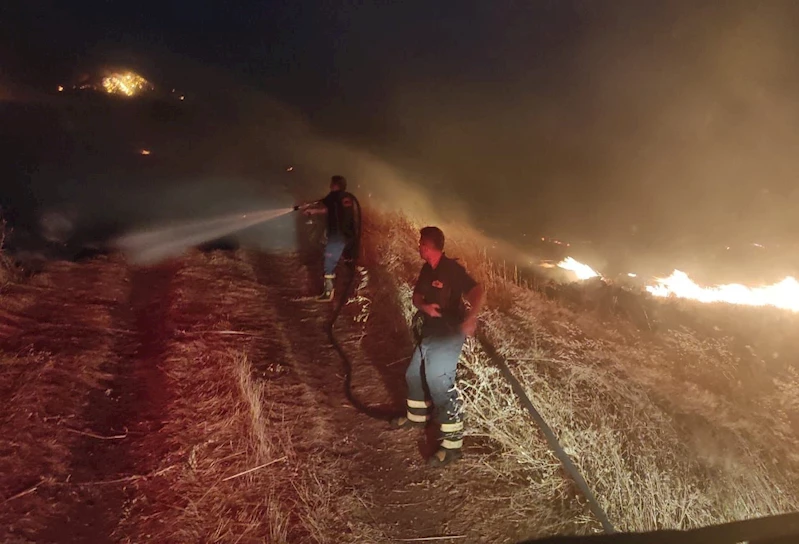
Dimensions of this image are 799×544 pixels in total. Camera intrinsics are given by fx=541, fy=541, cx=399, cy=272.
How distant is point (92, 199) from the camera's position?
1247 centimetres

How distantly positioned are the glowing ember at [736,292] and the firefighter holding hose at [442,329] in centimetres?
945

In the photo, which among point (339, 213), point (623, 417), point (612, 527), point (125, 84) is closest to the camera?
point (612, 527)

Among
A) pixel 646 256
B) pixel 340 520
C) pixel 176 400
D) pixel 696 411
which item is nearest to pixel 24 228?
pixel 176 400

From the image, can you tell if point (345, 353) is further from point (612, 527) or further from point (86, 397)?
point (612, 527)

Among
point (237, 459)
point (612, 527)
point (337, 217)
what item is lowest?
point (612, 527)

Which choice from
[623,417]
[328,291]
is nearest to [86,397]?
[328,291]

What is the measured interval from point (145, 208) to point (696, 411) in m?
11.7

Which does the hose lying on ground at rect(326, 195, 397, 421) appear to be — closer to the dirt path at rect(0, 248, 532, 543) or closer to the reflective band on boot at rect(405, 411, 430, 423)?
the dirt path at rect(0, 248, 532, 543)

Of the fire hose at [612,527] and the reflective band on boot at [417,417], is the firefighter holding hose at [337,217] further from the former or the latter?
the reflective band on boot at [417,417]

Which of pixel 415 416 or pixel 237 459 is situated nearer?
pixel 237 459

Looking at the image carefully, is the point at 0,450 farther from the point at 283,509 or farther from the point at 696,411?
the point at 696,411

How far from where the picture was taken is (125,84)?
25125 millimetres

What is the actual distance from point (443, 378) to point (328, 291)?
3.32 meters

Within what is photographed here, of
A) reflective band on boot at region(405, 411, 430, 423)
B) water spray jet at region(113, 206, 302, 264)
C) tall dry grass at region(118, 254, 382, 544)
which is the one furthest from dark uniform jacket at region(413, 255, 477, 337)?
water spray jet at region(113, 206, 302, 264)
